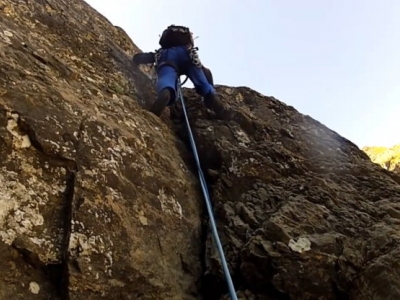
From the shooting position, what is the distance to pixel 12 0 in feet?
20.9

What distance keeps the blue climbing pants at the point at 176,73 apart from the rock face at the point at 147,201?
0.60 m

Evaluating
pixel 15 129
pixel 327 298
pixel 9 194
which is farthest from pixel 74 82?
pixel 327 298

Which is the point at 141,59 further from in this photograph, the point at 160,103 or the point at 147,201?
the point at 147,201

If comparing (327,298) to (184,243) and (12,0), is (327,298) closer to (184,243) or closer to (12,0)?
(184,243)

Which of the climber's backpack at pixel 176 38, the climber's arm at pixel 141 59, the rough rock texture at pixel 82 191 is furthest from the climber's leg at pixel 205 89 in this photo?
the rough rock texture at pixel 82 191

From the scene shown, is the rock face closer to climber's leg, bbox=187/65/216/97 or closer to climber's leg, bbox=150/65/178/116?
climber's leg, bbox=150/65/178/116

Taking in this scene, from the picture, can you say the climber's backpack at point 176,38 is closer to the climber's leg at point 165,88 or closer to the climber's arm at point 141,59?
the climber's arm at point 141,59

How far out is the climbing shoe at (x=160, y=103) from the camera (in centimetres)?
631

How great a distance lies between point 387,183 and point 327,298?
245 cm

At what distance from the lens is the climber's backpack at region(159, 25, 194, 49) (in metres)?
7.91

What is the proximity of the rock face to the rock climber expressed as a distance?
1.61ft

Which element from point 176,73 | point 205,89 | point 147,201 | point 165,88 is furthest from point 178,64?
point 147,201

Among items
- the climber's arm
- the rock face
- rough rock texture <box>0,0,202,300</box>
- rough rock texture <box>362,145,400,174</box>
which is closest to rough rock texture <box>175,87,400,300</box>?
the rock face

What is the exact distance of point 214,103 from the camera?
22.6 ft
